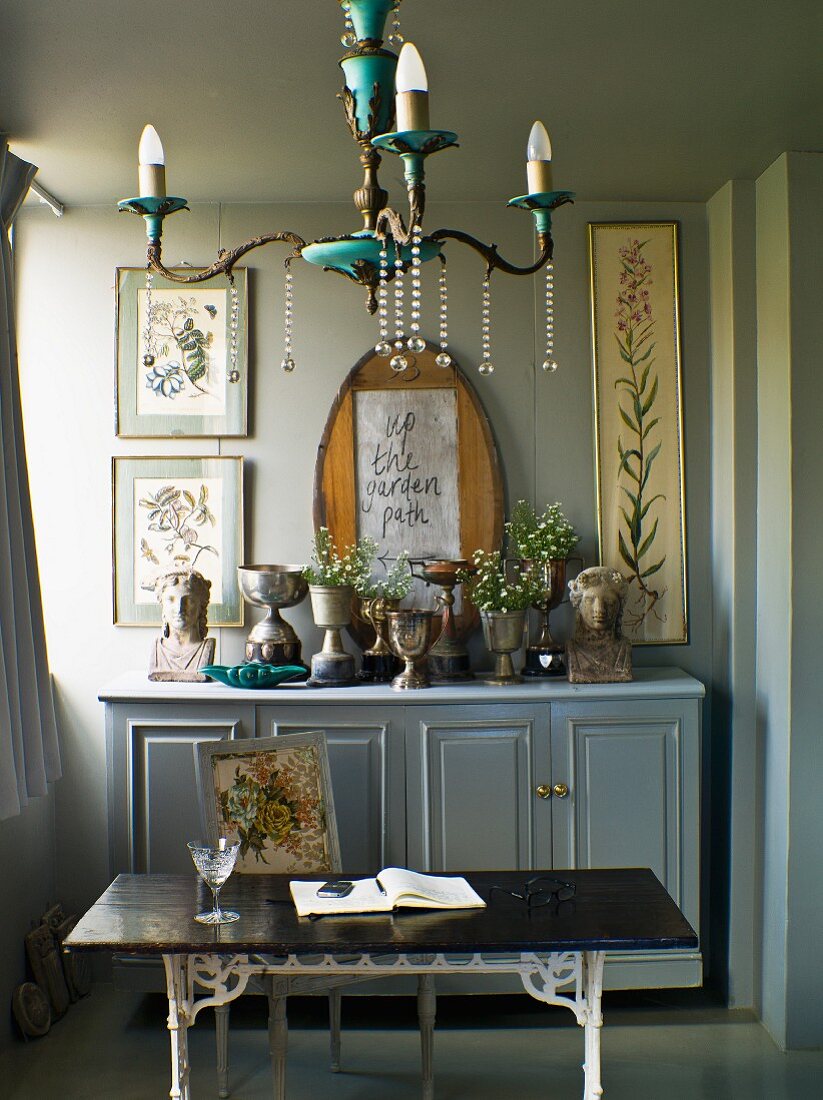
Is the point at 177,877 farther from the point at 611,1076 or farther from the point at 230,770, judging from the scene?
the point at 611,1076

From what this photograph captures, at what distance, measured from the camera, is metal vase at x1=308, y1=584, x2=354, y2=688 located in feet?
11.8

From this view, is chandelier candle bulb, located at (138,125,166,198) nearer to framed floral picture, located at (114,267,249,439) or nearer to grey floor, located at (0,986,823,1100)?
framed floral picture, located at (114,267,249,439)

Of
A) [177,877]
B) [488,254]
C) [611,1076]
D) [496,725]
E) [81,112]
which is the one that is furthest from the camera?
[496,725]

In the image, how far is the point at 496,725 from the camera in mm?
3488

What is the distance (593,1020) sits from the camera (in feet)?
7.84

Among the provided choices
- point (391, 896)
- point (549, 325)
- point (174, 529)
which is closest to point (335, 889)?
point (391, 896)

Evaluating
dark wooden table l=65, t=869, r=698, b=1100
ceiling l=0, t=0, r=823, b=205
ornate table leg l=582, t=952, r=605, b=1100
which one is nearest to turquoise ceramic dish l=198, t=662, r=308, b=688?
dark wooden table l=65, t=869, r=698, b=1100

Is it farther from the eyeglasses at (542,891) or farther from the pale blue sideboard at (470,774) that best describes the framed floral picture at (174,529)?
the eyeglasses at (542,891)

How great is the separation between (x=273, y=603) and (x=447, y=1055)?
1558 mm

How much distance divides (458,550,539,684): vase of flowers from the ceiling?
1.35 meters

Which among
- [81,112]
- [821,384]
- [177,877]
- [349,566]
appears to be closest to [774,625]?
[821,384]

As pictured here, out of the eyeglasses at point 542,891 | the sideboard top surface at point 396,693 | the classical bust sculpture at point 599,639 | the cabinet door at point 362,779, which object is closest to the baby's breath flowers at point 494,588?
the classical bust sculpture at point 599,639

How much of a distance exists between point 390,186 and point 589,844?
7.51 ft

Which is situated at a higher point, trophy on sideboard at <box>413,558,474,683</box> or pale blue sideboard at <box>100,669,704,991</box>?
trophy on sideboard at <box>413,558,474,683</box>
